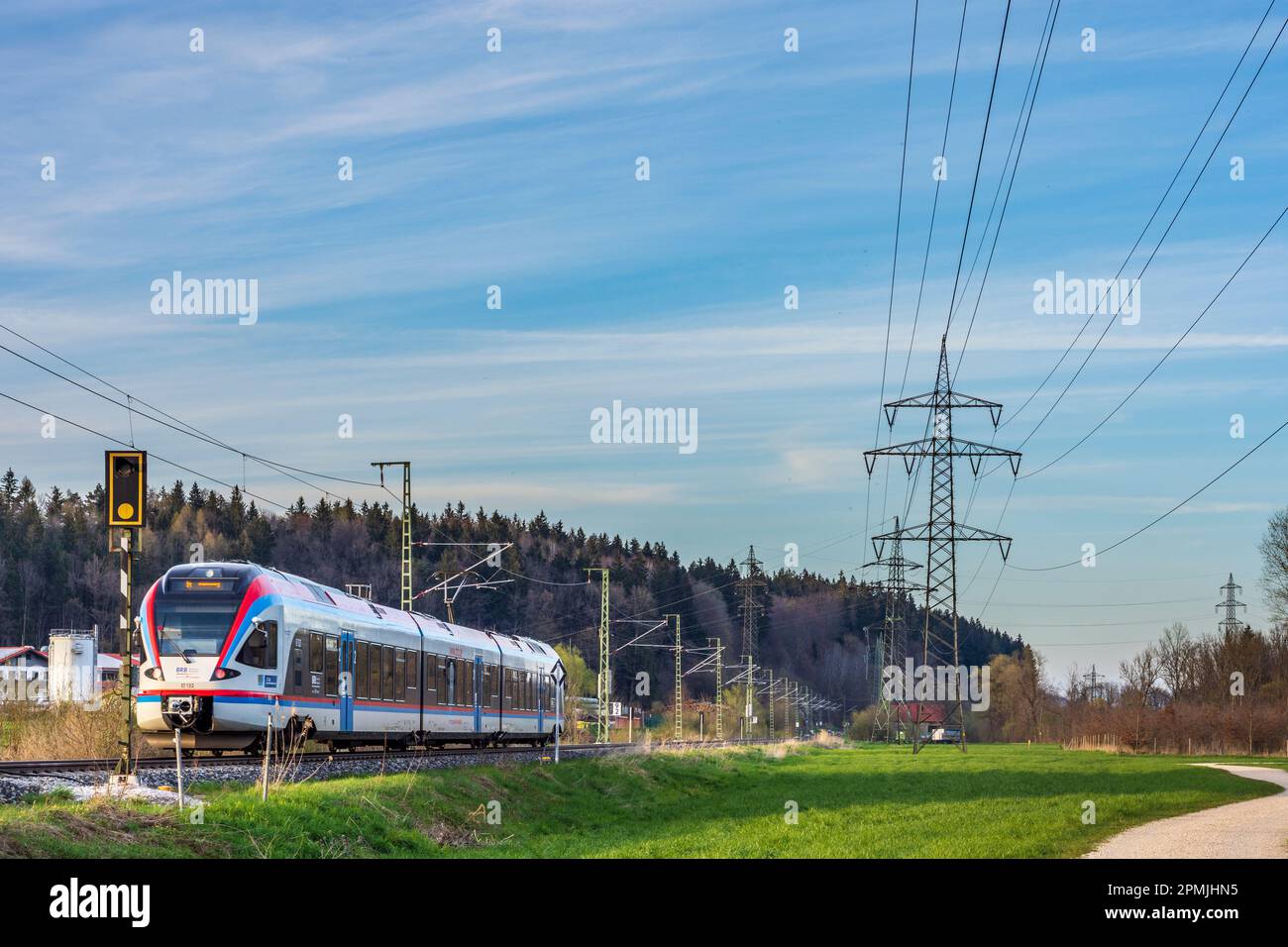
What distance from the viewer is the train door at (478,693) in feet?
150

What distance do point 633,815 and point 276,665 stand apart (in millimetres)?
9648

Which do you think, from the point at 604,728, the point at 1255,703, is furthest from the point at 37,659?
the point at 1255,703

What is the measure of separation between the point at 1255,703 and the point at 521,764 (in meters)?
61.9

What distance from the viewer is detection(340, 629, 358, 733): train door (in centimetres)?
3344

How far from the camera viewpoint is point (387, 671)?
3684 cm

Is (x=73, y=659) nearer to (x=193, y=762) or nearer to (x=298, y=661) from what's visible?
(x=298, y=661)

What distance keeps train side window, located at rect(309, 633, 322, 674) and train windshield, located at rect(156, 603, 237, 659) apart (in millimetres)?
3069

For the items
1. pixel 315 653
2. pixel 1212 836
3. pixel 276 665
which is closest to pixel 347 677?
pixel 315 653

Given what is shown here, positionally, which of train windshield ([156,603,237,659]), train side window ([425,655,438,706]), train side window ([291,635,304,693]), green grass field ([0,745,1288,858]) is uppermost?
train windshield ([156,603,237,659])

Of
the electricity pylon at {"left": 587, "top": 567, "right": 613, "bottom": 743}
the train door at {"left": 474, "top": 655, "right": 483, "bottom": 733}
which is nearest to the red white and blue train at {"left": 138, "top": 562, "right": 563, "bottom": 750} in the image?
the train door at {"left": 474, "top": 655, "right": 483, "bottom": 733}

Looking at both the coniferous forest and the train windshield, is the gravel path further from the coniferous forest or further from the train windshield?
the coniferous forest

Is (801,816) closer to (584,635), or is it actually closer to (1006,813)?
(1006,813)

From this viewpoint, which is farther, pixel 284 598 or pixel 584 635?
pixel 584 635
